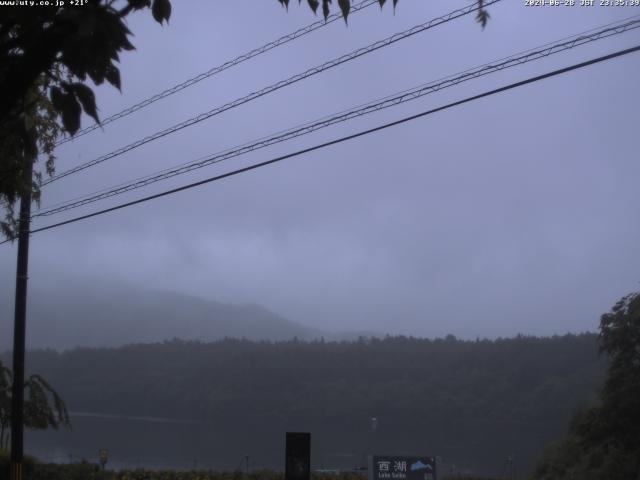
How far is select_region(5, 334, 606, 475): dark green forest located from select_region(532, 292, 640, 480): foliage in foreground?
3.58 m

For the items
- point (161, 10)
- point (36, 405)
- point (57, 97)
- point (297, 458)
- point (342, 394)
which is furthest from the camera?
point (342, 394)

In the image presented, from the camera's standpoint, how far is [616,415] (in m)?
22.0

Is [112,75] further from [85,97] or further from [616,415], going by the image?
[616,415]

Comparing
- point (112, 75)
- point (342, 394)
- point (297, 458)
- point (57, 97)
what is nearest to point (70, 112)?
point (57, 97)

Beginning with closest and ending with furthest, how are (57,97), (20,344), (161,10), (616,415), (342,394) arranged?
(57,97)
(161,10)
(20,344)
(616,415)
(342,394)

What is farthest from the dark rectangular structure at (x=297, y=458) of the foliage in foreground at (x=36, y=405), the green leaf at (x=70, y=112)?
the foliage in foreground at (x=36, y=405)

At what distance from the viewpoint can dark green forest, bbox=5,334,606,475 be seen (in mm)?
36281

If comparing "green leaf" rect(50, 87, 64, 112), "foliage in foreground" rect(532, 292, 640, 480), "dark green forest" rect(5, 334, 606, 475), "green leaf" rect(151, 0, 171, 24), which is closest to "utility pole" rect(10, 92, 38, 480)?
"green leaf" rect(151, 0, 171, 24)

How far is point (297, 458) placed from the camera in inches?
524

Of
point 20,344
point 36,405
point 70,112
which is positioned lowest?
point 36,405

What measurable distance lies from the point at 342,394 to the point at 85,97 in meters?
47.8

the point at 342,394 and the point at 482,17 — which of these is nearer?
the point at 482,17

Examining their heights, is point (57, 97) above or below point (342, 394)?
above

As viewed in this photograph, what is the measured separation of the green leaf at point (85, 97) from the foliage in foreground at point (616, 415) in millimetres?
20106
